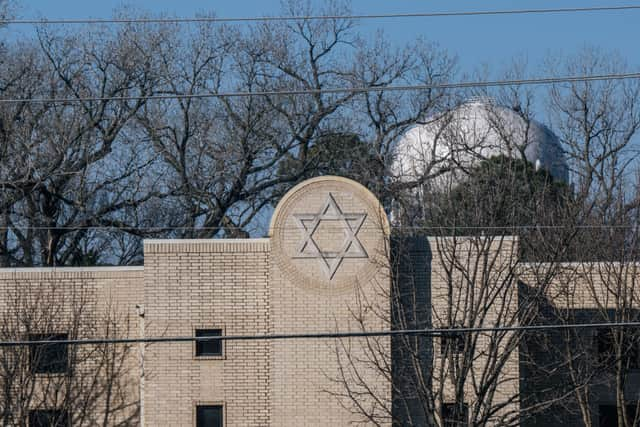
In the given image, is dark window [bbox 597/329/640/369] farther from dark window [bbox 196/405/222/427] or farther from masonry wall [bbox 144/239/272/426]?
dark window [bbox 196/405/222/427]

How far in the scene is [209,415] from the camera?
23.5m

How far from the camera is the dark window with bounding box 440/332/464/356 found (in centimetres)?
2193

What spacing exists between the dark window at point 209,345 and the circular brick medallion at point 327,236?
85.1 inches

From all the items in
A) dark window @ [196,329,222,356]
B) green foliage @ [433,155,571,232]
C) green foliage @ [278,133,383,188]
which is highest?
green foliage @ [278,133,383,188]

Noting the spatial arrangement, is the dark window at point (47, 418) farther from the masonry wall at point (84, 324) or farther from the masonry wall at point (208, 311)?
the masonry wall at point (208, 311)

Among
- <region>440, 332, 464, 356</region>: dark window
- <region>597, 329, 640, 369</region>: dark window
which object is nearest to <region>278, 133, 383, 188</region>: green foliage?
<region>597, 329, 640, 369</region>: dark window

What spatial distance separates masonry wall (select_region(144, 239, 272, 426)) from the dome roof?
1440 cm

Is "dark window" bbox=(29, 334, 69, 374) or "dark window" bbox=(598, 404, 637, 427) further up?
"dark window" bbox=(29, 334, 69, 374)

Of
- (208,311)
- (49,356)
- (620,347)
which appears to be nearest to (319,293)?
(208,311)

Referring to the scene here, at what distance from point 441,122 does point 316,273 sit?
19423mm

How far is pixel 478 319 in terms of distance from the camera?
22.4 meters

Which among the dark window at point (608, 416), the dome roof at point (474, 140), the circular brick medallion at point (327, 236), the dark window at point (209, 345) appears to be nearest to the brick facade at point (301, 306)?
the circular brick medallion at point (327, 236)

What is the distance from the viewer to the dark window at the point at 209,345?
23641 millimetres

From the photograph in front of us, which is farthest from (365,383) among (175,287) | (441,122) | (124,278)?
(441,122)
